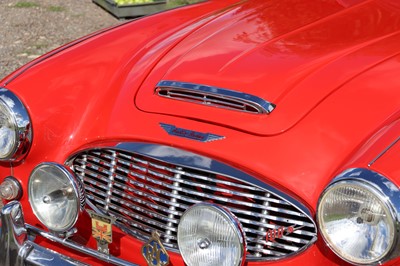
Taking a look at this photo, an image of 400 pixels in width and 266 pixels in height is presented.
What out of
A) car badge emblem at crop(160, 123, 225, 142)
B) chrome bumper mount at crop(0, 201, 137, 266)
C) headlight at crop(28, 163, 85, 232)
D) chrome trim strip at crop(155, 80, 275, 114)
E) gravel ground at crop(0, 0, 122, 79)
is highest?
chrome trim strip at crop(155, 80, 275, 114)

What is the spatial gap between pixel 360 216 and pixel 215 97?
26.8 inches

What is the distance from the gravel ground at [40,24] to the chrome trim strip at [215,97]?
3.50m

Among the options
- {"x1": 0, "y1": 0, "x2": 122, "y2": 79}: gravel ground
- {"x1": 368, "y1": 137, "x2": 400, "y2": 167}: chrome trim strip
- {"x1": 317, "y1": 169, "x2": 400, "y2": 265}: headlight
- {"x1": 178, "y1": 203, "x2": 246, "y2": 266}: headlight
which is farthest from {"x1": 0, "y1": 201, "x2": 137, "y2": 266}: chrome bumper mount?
{"x1": 0, "y1": 0, "x2": 122, "y2": 79}: gravel ground

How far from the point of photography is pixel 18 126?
2.53m

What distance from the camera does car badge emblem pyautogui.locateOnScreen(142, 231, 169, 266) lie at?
2137 mm

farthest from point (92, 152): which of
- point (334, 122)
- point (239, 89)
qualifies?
point (334, 122)

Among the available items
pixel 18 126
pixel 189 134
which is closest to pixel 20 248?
pixel 18 126

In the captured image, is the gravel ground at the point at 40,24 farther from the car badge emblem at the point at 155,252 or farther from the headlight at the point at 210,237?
the headlight at the point at 210,237

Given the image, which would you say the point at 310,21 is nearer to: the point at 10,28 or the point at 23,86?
the point at 23,86

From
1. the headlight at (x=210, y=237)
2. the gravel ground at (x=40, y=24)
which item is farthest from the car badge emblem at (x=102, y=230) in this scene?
the gravel ground at (x=40, y=24)

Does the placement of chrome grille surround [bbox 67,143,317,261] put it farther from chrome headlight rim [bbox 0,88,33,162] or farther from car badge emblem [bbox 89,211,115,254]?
chrome headlight rim [bbox 0,88,33,162]

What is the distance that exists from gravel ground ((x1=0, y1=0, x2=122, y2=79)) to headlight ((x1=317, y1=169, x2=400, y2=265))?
4.21 meters

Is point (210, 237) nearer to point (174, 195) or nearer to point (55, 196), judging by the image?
point (174, 195)

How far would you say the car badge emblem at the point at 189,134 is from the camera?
218 cm
